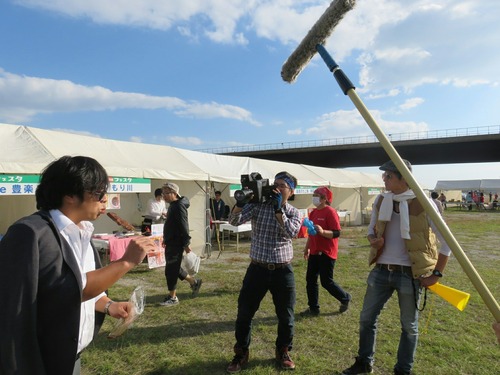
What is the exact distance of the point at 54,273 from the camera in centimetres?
119

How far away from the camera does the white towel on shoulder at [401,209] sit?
2.60 m

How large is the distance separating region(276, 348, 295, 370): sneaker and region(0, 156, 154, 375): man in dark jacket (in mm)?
2149

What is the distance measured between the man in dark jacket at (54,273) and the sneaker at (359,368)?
2.40m

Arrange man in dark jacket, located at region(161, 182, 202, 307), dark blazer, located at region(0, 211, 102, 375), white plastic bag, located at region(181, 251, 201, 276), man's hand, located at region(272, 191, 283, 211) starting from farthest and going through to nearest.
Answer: white plastic bag, located at region(181, 251, 201, 276)
man in dark jacket, located at region(161, 182, 202, 307)
man's hand, located at region(272, 191, 283, 211)
dark blazer, located at region(0, 211, 102, 375)

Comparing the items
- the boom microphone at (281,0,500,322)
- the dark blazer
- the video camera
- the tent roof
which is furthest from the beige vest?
the tent roof

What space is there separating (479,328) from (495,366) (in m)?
1.08

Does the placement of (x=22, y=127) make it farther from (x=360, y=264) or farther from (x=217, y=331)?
(x=360, y=264)

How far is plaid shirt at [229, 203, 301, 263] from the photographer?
2986mm

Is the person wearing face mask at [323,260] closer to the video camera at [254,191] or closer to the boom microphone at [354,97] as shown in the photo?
the video camera at [254,191]

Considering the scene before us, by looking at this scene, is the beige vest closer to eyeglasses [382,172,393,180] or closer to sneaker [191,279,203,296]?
eyeglasses [382,172,393,180]

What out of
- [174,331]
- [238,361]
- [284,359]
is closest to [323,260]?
[284,359]

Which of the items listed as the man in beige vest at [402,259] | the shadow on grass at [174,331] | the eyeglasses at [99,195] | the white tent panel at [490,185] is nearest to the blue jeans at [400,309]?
the man in beige vest at [402,259]

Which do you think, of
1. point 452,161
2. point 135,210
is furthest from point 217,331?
point 452,161

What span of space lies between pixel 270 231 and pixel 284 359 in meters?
1.25
